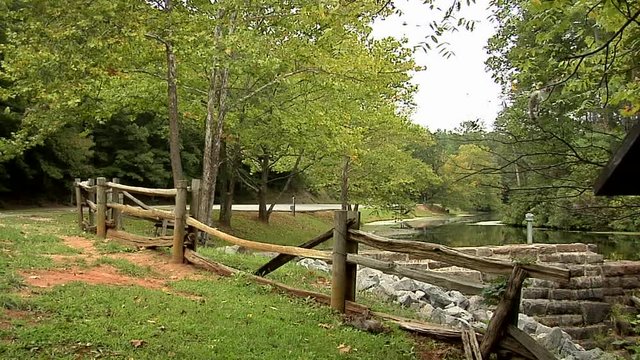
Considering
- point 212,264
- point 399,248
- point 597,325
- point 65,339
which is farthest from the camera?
point 597,325

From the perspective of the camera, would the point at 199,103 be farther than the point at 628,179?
Yes

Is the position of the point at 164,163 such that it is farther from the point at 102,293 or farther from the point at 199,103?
the point at 102,293

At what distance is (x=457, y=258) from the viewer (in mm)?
4797

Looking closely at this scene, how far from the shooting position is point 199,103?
15641 millimetres

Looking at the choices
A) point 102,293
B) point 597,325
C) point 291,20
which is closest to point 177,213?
point 102,293

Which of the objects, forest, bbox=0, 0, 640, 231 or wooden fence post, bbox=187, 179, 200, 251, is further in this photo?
wooden fence post, bbox=187, 179, 200, 251

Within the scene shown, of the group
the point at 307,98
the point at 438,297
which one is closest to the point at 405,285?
the point at 438,297

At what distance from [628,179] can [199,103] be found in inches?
556

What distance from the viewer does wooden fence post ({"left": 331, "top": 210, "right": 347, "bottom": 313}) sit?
5.88 m

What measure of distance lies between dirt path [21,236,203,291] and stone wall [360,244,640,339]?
537 cm

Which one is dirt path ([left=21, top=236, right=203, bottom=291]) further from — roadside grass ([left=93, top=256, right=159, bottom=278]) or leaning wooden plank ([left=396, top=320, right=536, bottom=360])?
leaning wooden plank ([left=396, top=320, right=536, bottom=360])

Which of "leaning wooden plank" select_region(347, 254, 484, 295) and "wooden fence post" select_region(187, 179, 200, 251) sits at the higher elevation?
"wooden fence post" select_region(187, 179, 200, 251)

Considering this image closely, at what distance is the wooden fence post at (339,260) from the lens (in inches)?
232

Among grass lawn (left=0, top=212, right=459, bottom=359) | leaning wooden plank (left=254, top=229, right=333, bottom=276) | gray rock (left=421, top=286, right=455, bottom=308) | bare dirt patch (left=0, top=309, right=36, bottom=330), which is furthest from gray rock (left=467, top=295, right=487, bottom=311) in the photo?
bare dirt patch (left=0, top=309, right=36, bottom=330)
